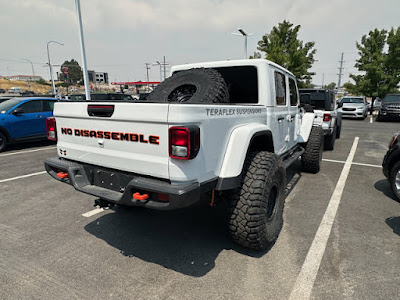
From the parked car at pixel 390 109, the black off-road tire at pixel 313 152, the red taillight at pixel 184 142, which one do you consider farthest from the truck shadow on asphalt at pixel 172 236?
the parked car at pixel 390 109

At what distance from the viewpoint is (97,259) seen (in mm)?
2688

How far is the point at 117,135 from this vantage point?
2.40 metres

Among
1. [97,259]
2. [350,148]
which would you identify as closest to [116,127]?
[97,259]

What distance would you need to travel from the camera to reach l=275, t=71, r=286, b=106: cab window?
3643 mm

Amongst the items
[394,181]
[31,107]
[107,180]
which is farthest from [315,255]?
[31,107]

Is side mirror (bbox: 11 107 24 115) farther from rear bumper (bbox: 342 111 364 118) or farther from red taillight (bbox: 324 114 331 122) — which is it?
rear bumper (bbox: 342 111 364 118)

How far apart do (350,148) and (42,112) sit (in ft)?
33.3

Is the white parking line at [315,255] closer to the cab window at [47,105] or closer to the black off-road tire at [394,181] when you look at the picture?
the black off-road tire at [394,181]

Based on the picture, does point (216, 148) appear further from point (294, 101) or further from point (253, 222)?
point (294, 101)

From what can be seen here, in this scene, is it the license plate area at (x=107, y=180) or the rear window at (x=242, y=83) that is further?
the rear window at (x=242, y=83)

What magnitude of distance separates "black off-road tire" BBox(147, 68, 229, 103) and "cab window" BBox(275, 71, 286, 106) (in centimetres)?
100

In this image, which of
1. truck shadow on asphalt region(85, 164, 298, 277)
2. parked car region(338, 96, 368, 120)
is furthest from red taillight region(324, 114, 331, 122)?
parked car region(338, 96, 368, 120)

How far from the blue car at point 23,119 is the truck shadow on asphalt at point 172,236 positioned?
239 inches

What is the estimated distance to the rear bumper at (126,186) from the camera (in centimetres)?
206
